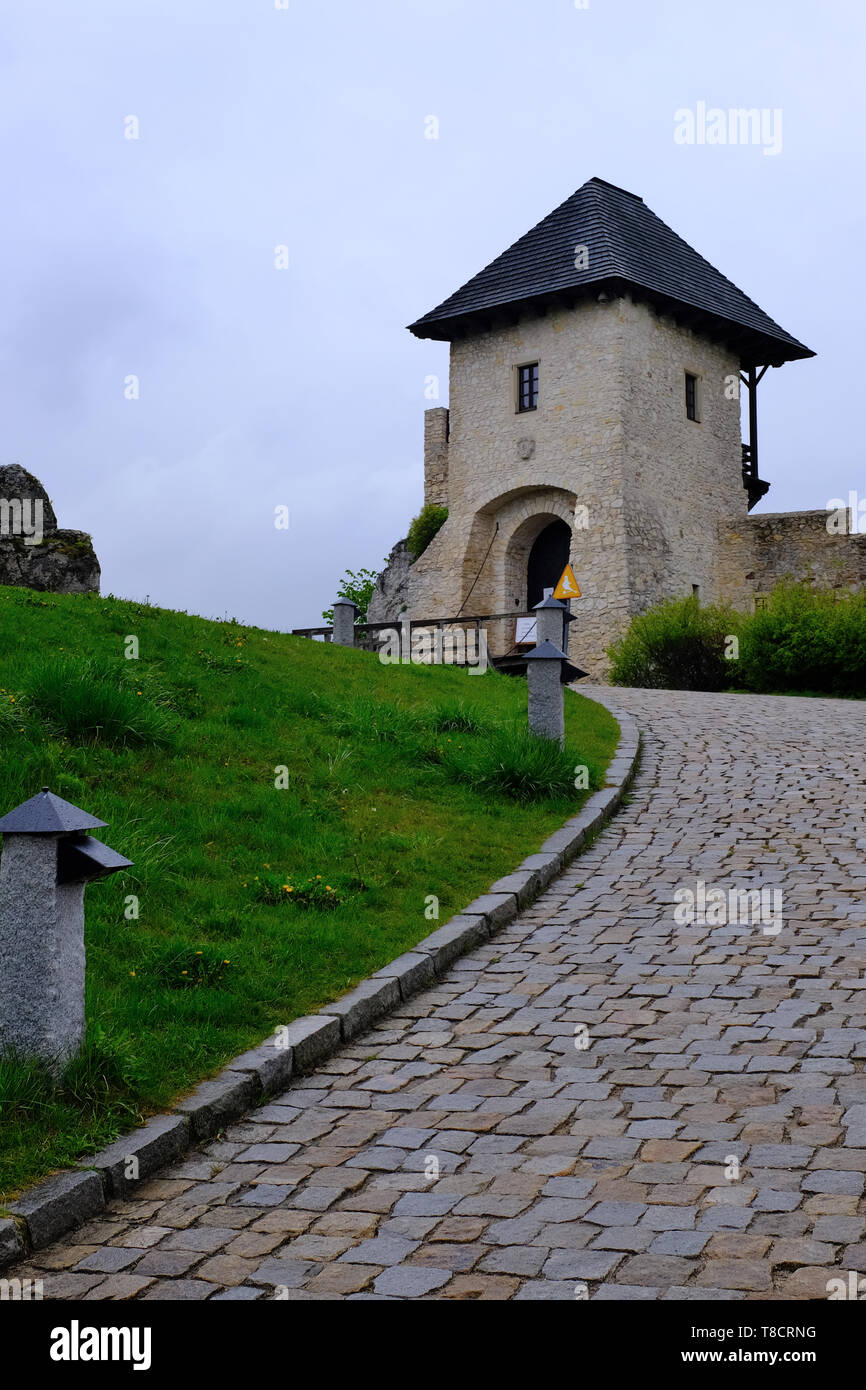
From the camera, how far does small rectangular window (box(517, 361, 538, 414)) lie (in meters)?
30.9

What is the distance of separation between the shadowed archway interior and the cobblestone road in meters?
23.3

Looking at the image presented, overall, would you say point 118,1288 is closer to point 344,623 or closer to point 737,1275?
point 737,1275

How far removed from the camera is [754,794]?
11273 mm

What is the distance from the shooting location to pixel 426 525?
3303 centimetres

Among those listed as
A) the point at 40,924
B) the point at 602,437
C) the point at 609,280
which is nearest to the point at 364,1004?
the point at 40,924

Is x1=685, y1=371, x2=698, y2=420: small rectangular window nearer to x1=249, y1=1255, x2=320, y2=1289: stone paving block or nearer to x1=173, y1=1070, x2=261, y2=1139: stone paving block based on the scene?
x1=173, y1=1070, x2=261, y2=1139: stone paving block

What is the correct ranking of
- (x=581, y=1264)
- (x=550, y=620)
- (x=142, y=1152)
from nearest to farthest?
(x=581, y=1264)
(x=142, y=1152)
(x=550, y=620)

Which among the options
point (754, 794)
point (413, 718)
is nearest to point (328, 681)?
point (413, 718)

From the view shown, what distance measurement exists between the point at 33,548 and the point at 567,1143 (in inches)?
476

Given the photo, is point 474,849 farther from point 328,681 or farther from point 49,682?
point 328,681

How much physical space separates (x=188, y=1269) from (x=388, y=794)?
232 inches

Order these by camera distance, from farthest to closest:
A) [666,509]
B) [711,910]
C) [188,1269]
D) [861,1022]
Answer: [666,509], [711,910], [861,1022], [188,1269]

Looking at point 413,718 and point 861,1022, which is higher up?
point 413,718
